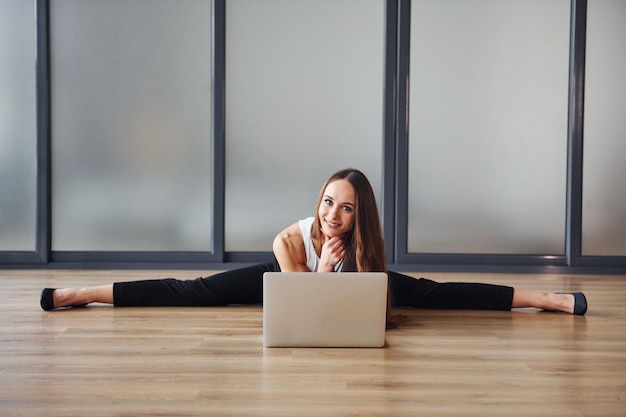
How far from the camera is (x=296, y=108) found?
5.34 metres

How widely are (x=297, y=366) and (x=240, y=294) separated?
3.75 feet

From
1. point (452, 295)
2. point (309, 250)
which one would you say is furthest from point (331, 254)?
point (452, 295)

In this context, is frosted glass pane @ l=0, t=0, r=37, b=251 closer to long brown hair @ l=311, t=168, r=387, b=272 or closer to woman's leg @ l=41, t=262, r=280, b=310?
woman's leg @ l=41, t=262, r=280, b=310

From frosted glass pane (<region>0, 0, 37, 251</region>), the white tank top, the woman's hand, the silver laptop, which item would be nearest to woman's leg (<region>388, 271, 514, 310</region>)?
the white tank top

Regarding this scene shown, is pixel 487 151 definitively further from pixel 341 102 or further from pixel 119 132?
pixel 119 132

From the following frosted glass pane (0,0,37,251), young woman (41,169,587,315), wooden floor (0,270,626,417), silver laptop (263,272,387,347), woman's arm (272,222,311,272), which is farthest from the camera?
frosted glass pane (0,0,37,251)

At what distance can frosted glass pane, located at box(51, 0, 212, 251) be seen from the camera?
17.3 feet

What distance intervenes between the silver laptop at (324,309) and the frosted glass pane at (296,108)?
2.66m

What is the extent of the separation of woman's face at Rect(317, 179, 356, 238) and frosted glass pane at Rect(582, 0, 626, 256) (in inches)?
123

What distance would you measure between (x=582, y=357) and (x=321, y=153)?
304 centimetres

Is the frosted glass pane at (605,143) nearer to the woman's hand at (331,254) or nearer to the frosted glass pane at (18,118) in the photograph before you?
the woman's hand at (331,254)

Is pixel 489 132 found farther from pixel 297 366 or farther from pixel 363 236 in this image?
pixel 297 366

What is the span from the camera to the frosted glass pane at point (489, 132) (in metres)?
5.31

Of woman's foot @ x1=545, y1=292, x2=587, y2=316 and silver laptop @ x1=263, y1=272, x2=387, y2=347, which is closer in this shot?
silver laptop @ x1=263, y1=272, x2=387, y2=347
